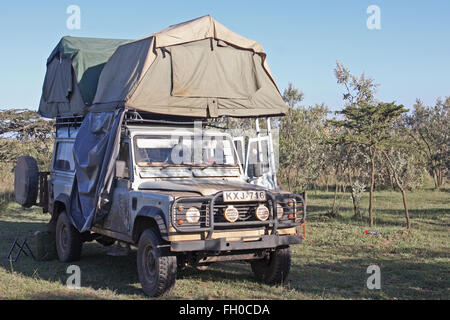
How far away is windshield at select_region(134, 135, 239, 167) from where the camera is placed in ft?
26.7

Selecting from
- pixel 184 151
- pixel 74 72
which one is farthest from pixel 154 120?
pixel 74 72

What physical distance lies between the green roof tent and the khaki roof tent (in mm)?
555

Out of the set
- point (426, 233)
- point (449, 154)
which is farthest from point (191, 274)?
point (449, 154)

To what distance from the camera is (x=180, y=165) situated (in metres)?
8.19

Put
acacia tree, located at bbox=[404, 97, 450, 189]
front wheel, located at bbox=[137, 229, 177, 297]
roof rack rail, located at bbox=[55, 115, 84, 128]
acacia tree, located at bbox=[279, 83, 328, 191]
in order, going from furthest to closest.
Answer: acacia tree, located at bbox=[404, 97, 450, 189], acacia tree, located at bbox=[279, 83, 328, 191], roof rack rail, located at bbox=[55, 115, 84, 128], front wheel, located at bbox=[137, 229, 177, 297]

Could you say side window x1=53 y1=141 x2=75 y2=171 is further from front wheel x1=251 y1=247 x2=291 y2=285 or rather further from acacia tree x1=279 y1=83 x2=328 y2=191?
acacia tree x1=279 y1=83 x2=328 y2=191

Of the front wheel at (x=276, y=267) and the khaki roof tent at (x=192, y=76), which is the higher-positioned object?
the khaki roof tent at (x=192, y=76)

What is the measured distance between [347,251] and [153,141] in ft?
14.9

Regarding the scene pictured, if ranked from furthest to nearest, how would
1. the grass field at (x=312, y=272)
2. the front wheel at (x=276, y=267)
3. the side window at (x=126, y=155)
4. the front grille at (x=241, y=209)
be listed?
the side window at (x=126, y=155) < the front wheel at (x=276, y=267) < the grass field at (x=312, y=272) < the front grille at (x=241, y=209)

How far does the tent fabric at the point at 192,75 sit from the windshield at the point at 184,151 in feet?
1.32

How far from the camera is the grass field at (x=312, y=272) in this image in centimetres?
732

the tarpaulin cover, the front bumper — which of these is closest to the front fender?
the front bumper

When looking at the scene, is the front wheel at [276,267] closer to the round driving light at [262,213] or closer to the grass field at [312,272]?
the grass field at [312,272]

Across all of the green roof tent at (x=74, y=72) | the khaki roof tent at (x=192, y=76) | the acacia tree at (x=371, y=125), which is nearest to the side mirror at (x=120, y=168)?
the khaki roof tent at (x=192, y=76)
